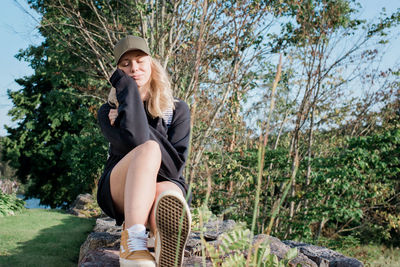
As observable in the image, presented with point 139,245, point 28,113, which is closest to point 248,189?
point 139,245

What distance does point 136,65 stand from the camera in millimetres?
2229

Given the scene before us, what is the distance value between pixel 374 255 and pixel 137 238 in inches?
289

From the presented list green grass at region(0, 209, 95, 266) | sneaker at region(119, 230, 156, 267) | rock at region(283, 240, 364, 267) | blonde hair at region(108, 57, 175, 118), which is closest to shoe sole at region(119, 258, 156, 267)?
sneaker at region(119, 230, 156, 267)

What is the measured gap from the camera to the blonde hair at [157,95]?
2168 mm

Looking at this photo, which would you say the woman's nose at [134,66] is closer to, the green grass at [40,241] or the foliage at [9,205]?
the green grass at [40,241]

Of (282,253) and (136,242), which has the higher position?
(136,242)

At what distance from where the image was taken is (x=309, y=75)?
6.01 meters

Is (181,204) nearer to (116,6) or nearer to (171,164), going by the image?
(171,164)

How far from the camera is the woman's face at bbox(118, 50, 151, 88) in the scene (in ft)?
7.31

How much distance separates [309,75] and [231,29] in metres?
1.65

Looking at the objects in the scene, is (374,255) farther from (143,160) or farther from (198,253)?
(143,160)

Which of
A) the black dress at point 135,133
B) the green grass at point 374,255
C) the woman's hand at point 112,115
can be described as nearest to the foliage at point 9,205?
the black dress at point 135,133

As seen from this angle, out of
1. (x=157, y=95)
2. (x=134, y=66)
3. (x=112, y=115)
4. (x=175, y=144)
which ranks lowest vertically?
(x=175, y=144)

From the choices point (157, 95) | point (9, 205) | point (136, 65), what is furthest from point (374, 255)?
point (9, 205)
